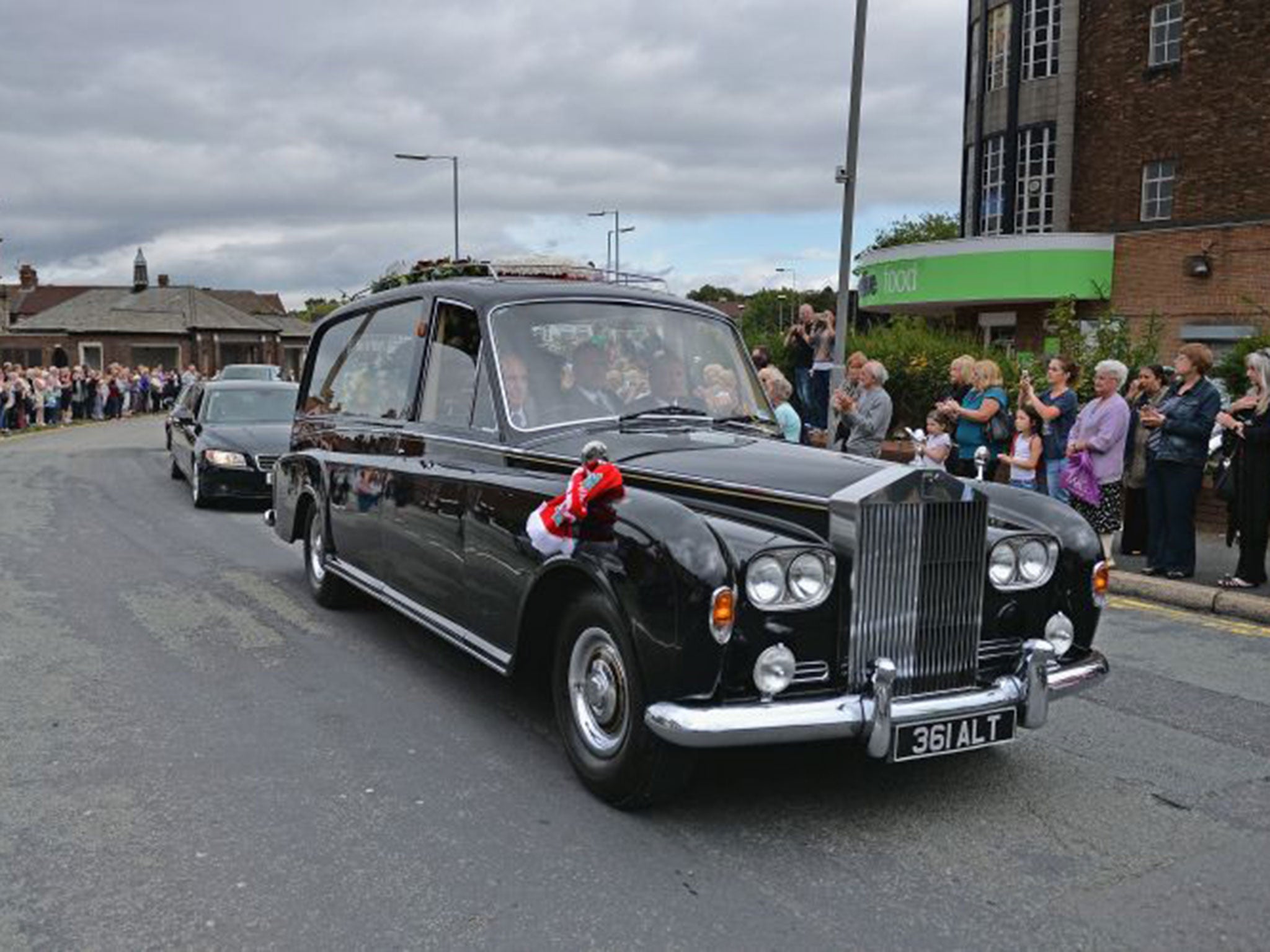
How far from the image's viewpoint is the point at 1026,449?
32.2 feet

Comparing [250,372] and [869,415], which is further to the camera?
[250,372]

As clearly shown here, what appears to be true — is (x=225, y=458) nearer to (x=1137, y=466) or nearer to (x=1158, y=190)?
(x=1137, y=466)

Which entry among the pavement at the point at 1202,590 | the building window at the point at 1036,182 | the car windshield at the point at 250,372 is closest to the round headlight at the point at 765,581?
the pavement at the point at 1202,590

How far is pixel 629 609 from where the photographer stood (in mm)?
4051

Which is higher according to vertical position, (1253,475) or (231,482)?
(1253,475)

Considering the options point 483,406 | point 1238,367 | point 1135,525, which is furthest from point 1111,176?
point 483,406

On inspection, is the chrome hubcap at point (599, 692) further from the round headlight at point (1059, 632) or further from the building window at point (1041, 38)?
the building window at point (1041, 38)

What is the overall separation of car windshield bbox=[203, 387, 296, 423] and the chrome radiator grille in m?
11.5

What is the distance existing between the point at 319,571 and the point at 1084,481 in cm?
592

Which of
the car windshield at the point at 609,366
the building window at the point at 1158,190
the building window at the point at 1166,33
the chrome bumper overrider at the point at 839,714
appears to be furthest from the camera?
the building window at the point at 1158,190

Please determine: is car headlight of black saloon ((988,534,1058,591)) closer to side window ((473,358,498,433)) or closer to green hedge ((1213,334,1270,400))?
side window ((473,358,498,433))

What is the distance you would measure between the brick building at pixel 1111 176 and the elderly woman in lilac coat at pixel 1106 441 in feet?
47.4

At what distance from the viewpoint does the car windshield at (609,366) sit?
5453 mm

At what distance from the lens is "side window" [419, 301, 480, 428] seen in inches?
226
